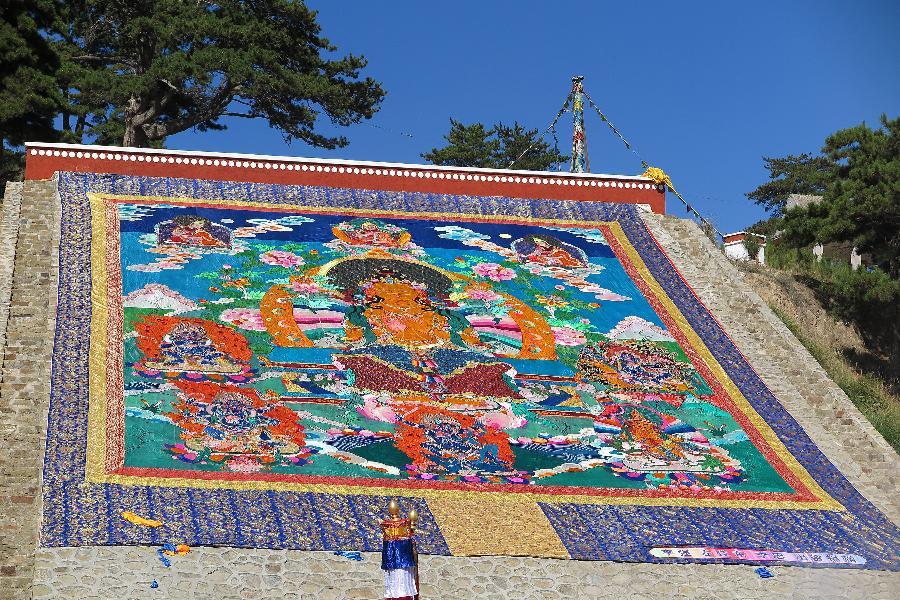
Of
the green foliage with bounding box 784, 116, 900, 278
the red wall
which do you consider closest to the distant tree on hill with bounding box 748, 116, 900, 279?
the green foliage with bounding box 784, 116, 900, 278

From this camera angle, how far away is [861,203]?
20.1m

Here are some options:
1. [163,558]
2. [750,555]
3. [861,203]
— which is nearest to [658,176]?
[861,203]

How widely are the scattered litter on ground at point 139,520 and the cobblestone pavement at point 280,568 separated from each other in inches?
16.2

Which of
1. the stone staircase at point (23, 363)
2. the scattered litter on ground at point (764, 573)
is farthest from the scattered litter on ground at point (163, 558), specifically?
the scattered litter on ground at point (764, 573)

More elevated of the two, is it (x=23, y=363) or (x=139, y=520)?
(x=23, y=363)

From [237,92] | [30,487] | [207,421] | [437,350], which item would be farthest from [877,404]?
[237,92]

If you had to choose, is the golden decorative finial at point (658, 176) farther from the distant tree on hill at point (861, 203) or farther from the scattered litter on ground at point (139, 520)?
the scattered litter on ground at point (139, 520)

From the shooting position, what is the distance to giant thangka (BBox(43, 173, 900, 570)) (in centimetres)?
1216

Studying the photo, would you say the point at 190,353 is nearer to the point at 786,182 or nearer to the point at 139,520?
the point at 139,520

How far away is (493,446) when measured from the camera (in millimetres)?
13828

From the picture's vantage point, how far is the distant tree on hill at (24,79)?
23.3 metres

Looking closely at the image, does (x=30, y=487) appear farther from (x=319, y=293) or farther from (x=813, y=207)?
(x=813, y=207)

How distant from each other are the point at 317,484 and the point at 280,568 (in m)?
1.72

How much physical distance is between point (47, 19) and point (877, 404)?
16273 millimetres
